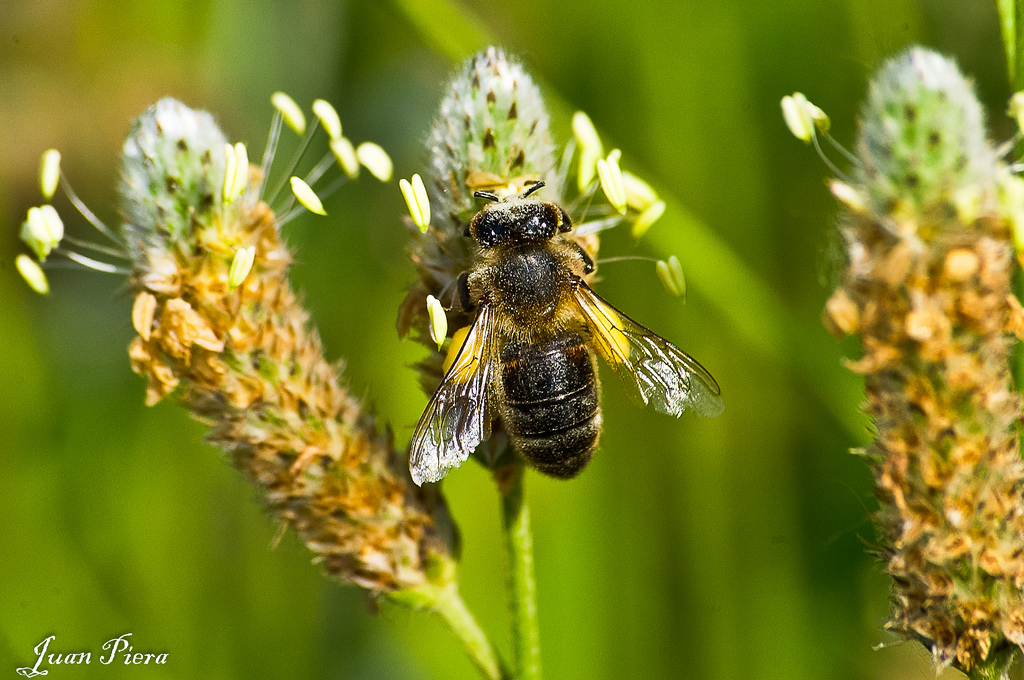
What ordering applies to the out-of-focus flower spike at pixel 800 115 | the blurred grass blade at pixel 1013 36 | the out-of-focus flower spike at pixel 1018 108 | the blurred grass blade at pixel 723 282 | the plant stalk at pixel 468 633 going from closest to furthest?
the out-of-focus flower spike at pixel 1018 108, the blurred grass blade at pixel 1013 36, the out-of-focus flower spike at pixel 800 115, the plant stalk at pixel 468 633, the blurred grass blade at pixel 723 282

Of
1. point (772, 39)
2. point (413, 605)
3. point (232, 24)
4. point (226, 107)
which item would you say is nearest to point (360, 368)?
point (226, 107)

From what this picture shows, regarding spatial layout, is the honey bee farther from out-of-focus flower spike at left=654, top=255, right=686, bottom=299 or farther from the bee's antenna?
out-of-focus flower spike at left=654, top=255, right=686, bottom=299

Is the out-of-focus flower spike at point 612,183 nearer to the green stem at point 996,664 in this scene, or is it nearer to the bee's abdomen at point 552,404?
the bee's abdomen at point 552,404

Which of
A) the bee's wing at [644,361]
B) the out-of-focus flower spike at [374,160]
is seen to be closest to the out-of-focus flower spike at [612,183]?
the bee's wing at [644,361]

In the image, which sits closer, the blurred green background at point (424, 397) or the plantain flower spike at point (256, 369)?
the plantain flower spike at point (256, 369)

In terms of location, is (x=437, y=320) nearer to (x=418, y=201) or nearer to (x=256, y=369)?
(x=418, y=201)
